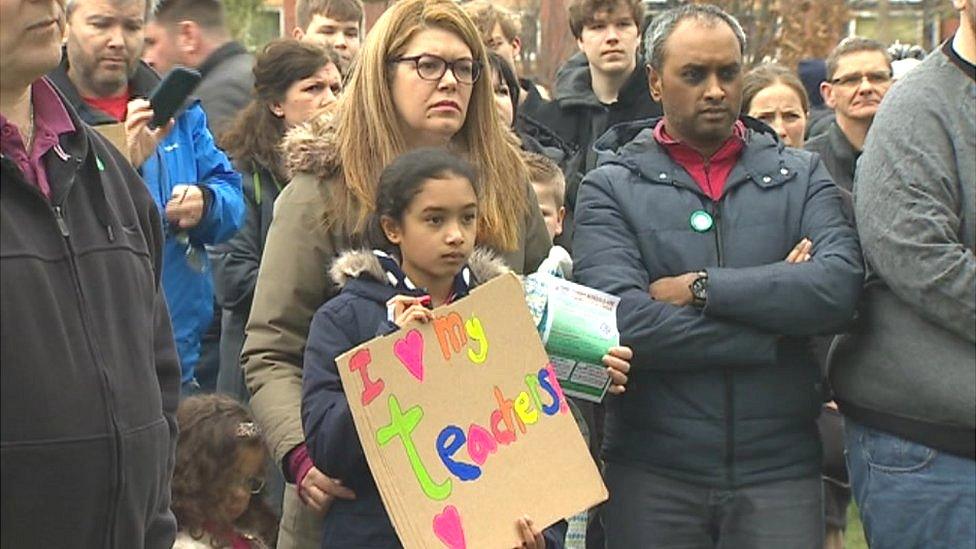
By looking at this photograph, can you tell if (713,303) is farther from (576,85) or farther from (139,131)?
(576,85)

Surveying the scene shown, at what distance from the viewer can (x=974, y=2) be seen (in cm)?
481

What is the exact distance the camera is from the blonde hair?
484 cm

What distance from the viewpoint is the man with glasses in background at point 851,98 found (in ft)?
25.7

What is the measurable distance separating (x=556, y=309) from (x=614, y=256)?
1.55 ft

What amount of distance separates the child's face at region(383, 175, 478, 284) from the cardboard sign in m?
0.18

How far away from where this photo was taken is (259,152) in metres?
Answer: 6.99

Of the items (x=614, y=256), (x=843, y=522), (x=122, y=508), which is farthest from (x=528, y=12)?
(x=122, y=508)

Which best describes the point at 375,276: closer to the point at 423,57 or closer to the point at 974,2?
the point at 423,57

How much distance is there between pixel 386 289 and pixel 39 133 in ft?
4.21

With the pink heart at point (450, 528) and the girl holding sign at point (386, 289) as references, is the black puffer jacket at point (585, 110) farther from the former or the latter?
the pink heart at point (450, 528)

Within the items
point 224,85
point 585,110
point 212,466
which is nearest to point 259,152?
point 224,85

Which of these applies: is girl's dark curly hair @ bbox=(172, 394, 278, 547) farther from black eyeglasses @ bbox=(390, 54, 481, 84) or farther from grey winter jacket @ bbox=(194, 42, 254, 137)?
grey winter jacket @ bbox=(194, 42, 254, 137)

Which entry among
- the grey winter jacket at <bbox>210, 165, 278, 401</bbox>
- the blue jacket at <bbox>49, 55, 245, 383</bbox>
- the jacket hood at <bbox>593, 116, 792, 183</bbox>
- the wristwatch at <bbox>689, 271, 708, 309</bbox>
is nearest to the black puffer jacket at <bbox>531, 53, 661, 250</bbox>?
the grey winter jacket at <bbox>210, 165, 278, 401</bbox>

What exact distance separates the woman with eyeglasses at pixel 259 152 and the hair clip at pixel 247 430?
4.44 feet
